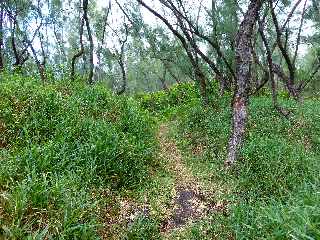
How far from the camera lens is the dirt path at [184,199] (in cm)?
752

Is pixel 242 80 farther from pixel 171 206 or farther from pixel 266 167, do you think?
pixel 171 206

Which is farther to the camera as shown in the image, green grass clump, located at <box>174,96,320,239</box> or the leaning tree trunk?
the leaning tree trunk

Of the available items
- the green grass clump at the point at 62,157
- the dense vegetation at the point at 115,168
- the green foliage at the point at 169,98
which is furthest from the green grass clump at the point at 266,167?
the green foliage at the point at 169,98

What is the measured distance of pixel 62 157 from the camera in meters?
7.53

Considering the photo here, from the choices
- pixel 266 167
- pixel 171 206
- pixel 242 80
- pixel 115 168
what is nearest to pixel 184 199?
pixel 171 206

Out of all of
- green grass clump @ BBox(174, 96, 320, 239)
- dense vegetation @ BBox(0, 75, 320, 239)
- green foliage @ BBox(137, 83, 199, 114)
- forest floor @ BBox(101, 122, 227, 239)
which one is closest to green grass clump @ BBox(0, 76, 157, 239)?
dense vegetation @ BBox(0, 75, 320, 239)

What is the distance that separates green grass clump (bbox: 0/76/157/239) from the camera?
5.54m

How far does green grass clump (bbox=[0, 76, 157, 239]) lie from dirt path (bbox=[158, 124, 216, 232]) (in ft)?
2.47

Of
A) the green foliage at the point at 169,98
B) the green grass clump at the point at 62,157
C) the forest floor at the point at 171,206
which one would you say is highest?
the green foliage at the point at 169,98

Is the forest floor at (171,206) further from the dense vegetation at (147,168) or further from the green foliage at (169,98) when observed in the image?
the green foliage at (169,98)

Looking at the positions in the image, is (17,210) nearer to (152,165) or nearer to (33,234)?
(33,234)

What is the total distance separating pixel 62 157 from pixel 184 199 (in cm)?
273

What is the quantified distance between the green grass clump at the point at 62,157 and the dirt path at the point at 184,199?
2.47ft

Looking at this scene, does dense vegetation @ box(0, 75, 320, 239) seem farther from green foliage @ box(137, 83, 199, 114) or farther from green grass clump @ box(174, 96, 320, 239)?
green foliage @ box(137, 83, 199, 114)
